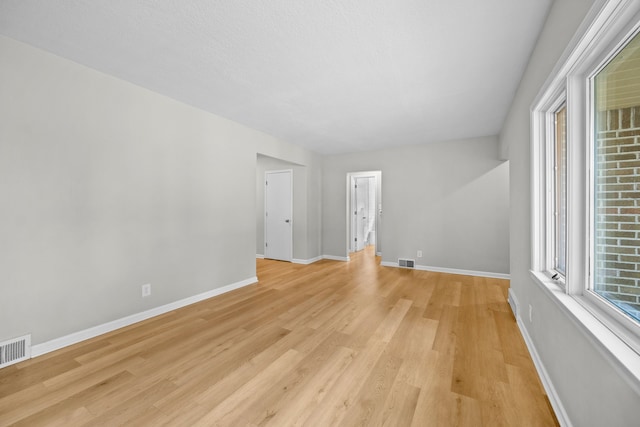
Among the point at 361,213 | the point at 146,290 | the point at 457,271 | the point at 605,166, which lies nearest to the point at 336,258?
the point at 361,213

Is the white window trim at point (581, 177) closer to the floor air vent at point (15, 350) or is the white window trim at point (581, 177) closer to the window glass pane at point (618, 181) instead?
the window glass pane at point (618, 181)

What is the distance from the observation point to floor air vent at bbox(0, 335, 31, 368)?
1909mm

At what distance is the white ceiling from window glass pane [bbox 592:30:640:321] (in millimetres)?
867

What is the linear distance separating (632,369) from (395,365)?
1368 millimetres

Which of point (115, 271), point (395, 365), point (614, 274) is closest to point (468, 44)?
point (614, 274)

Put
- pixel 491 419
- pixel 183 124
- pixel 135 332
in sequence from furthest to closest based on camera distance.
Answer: pixel 183 124
pixel 135 332
pixel 491 419

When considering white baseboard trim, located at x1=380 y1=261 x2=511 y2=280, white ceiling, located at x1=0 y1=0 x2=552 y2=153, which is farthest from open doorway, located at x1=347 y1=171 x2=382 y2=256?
white ceiling, located at x1=0 y1=0 x2=552 y2=153

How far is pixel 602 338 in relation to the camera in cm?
100

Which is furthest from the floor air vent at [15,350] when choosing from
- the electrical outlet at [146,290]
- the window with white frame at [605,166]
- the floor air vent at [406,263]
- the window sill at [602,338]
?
the floor air vent at [406,263]

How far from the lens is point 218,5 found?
64.0 inches

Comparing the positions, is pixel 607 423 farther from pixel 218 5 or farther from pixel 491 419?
pixel 218 5

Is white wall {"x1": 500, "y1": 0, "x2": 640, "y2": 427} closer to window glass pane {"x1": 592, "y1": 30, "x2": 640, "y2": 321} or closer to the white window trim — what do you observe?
the white window trim

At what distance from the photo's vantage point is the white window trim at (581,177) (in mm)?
978

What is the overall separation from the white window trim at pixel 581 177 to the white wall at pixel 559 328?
0.26 ft
